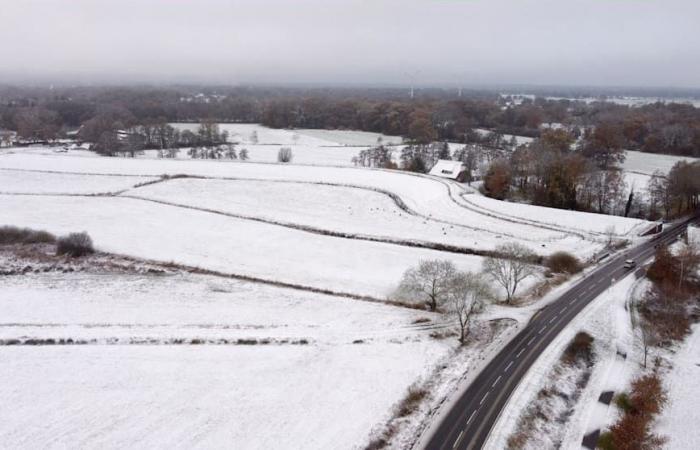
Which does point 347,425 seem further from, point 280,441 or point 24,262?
point 24,262

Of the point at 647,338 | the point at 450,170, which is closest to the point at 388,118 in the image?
the point at 450,170

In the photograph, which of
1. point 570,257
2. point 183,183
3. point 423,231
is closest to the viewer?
A: point 570,257

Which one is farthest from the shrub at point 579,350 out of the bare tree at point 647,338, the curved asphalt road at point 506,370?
the bare tree at point 647,338

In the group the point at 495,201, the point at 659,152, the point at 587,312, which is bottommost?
the point at 587,312

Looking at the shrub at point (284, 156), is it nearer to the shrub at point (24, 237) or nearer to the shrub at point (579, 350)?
the shrub at point (24, 237)

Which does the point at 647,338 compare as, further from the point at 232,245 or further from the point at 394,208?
the point at 232,245

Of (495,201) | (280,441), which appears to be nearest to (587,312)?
(280,441)
